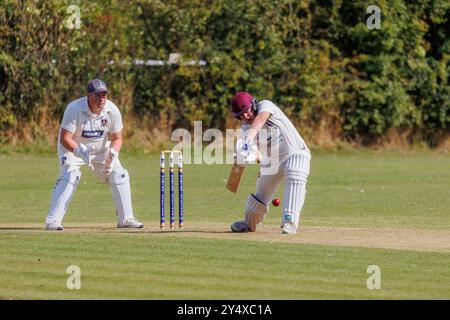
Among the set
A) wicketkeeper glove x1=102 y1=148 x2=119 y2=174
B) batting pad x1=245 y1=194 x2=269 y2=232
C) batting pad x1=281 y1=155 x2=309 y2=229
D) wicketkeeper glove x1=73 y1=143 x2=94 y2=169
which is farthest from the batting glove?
wicketkeeper glove x1=73 y1=143 x2=94 y2=169

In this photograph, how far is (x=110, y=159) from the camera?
15.2 m

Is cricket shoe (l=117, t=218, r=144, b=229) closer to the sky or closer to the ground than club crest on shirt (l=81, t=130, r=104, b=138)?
closer to the ground

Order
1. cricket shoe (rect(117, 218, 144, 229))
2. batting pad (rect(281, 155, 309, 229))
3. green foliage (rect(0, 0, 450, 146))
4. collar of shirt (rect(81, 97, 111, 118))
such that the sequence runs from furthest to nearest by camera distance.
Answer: green foliage (rect(0, 0, 450, 146)) → cricket shoe (rect(117, 218, 144, 229)) → collar of shirt (rect(81, 97, 111, 118)) → batting pad (rect(281, 155, 309, 229))

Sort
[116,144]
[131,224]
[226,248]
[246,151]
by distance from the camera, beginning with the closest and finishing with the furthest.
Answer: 1. [226,248]
2. [246,151]
3. [116,144]
4. [131,224]

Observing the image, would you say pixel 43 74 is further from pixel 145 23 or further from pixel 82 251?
pixel 82 251

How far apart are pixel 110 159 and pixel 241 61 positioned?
17834 millimetres

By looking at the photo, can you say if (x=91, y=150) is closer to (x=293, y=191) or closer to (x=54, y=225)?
(x=54, y=225)

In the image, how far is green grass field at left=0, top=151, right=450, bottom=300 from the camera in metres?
10.6

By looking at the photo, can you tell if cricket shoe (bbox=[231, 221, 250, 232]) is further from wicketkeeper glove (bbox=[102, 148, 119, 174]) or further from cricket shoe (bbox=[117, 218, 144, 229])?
wicketkeeper glove (bbox=[102, 148, 119, 174])

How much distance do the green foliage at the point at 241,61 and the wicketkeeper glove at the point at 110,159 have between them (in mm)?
15403

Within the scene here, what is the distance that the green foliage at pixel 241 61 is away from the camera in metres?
30.7

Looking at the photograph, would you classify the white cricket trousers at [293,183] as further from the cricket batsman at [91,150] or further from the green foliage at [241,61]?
the green foliage at [241,61]

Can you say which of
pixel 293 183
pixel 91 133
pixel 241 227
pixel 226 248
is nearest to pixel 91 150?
pixel 91 133

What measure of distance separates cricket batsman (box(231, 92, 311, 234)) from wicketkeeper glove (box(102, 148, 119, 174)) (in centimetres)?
167
